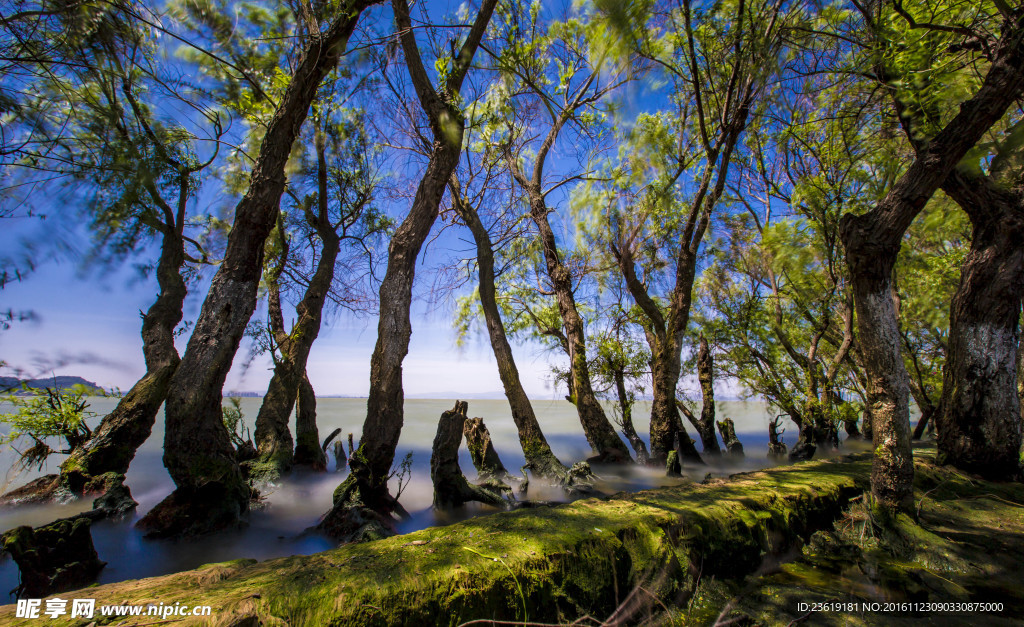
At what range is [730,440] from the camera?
936 centimetres

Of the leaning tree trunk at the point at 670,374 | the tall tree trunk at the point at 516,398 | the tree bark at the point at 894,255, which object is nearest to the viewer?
the tree bark at the point at 894,255

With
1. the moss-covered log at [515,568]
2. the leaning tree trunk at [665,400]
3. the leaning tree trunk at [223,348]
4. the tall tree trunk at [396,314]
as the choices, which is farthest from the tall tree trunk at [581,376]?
the leaning tree trunk at [223,348]

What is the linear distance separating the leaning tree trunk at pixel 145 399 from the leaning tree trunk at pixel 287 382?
55.4 inches

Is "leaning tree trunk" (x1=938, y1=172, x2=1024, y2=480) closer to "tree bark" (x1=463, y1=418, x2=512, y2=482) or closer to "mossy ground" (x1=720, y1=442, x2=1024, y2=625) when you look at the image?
"mossy ground" (x1=720, y1=442, x2=1024, y2=625)

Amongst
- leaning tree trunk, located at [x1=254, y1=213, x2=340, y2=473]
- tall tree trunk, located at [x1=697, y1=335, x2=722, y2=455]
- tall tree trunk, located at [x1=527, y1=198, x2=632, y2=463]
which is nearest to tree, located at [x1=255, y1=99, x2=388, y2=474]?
leaning tree trunk, located at [x1=254, y1=213, x2=340, y2=473]

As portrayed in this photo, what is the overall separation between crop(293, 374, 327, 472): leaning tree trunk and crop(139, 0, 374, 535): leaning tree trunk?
120 inches

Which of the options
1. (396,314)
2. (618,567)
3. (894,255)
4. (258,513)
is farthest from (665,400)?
(258,513)

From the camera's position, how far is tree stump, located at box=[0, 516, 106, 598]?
207cm

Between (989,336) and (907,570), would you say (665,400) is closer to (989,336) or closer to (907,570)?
(989,336)

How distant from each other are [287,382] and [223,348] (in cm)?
309

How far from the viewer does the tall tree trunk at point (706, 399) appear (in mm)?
8500

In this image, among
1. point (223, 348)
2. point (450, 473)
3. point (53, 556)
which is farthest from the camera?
point (450, 473)

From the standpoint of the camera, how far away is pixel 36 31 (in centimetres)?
194

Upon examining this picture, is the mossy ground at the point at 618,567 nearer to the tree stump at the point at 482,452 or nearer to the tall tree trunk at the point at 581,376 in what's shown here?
the tree stump at the point at 482,452
